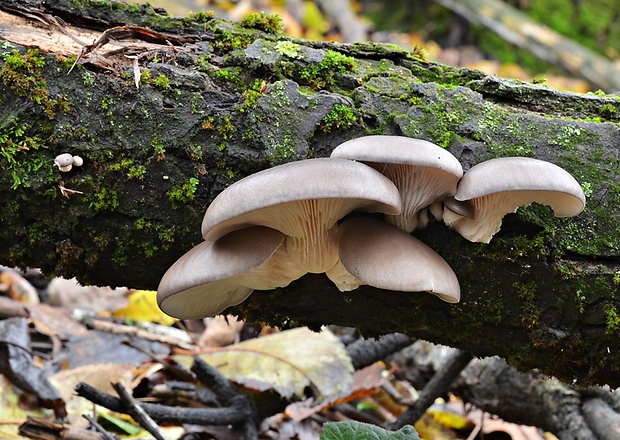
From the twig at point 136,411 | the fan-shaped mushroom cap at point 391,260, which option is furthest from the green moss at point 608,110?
the twig at point 136,411

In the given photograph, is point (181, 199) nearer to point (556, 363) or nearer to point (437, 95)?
point (437, 95)

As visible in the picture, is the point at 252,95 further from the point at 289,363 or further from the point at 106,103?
the point at 289,363

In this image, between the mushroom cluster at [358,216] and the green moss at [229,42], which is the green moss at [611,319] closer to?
the mushroom cluster at [358,216]

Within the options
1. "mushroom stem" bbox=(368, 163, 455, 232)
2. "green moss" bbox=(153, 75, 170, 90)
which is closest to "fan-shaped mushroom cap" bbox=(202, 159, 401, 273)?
"mushroom stem" bbox=(368, 163, 455, 232)

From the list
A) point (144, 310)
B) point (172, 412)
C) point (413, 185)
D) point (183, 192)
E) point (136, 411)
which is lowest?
point (144, 310)

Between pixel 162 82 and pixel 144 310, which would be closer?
pixel 162 82

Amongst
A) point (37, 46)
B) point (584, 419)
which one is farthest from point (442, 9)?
point (37, 46)

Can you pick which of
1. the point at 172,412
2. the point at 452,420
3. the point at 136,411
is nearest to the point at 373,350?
the point at 452,420
